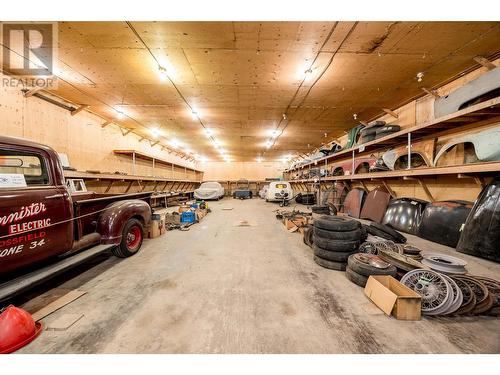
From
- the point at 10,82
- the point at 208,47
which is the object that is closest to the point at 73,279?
the point at 208,47

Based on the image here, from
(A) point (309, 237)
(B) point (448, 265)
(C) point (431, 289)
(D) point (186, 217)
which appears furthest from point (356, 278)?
(D) point (186, 217)

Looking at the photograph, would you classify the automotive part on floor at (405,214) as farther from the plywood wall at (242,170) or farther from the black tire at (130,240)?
the plywood wall at (242,170)

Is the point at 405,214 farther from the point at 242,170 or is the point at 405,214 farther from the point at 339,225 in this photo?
the point at 242,170

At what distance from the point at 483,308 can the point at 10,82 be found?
8072mm

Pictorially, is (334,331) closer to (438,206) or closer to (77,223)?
(77,223)

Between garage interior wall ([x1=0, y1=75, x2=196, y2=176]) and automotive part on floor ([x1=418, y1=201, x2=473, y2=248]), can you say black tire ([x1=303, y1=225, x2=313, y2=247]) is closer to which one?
automotive part on floor ([x1=418, y1=201, x2=473, y2=248])

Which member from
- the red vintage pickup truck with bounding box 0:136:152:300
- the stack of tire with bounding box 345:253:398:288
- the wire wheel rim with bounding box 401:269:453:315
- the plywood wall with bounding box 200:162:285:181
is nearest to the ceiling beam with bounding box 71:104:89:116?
the red vintage pickup truck with bounding box 0:136:152:300

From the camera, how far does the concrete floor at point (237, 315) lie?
142 cm

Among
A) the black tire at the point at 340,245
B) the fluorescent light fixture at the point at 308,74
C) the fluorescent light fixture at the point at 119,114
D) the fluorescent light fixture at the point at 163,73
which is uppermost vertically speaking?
the fluorescent light fixture at the point at 308,74

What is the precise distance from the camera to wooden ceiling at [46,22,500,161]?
2750 mm

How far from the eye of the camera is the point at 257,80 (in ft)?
13.7

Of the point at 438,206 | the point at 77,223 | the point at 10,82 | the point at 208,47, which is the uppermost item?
the point at 208,47

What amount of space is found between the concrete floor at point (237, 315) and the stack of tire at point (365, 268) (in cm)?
12

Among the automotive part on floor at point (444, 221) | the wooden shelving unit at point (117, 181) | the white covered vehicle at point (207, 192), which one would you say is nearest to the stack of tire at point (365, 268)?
the automotive part on floor at point (444, 221)
